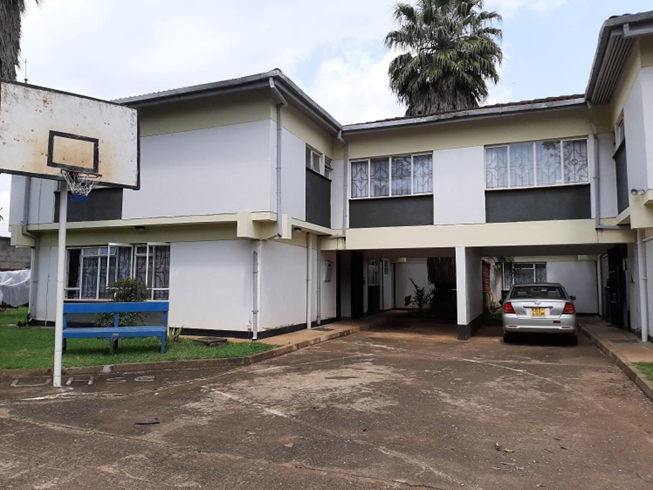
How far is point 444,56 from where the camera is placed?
21531mm

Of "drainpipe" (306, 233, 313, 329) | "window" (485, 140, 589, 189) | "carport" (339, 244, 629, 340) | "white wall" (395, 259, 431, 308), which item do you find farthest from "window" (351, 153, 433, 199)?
"white wall" (395, 259, 431, 308)

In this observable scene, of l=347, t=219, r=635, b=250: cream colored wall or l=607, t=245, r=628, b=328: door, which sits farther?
A: l=607, t=245, r=628, b=328: door

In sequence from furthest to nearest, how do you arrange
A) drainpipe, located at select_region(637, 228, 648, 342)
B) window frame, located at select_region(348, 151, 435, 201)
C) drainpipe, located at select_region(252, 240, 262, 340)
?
window frame, located at select_region(348, 151, 435, 201) → drainpipe, located at select_region(252, 240, 262, 340) → drainpipe, located at select_region(637, 228, 648, 342)

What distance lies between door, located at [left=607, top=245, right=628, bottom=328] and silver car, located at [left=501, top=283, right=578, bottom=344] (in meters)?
3.24

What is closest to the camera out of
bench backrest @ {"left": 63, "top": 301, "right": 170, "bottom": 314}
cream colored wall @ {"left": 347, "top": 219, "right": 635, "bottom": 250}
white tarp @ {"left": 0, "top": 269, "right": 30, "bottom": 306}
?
bench backrest @ {"left": 63, "top": 301, "right": 170, "bottom": 314}

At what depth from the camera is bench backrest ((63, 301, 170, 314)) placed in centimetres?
946

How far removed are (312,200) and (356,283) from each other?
4.70 m

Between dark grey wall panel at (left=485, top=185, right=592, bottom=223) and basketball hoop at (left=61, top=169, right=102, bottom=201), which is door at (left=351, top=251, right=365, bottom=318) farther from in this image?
basketball hoop at (left=61, top=169, right=102, bottom=201)

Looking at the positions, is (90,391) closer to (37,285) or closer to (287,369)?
Result: (287,369)

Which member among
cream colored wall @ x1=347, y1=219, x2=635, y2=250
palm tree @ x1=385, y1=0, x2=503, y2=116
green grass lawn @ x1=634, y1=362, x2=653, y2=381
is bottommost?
green grass lawn @ x1=634, y1=362, x2=653, y2=381

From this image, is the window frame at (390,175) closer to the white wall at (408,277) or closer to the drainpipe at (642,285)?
the drainpipe at (642,285)

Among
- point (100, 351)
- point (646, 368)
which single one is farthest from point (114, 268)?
point (646, 368)

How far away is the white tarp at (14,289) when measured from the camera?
78.6 ft

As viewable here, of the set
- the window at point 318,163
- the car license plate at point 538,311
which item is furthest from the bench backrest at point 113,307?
the car license plate at point 538,311
